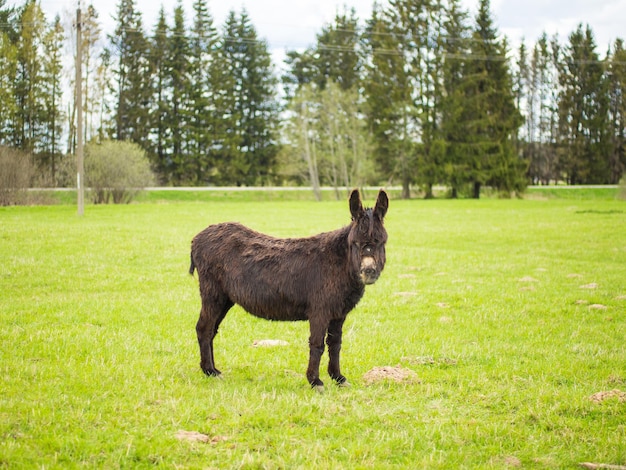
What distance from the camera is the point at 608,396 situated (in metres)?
6.56

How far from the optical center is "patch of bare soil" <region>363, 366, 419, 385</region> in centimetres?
701

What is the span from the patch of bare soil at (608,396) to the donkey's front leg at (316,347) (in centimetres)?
295

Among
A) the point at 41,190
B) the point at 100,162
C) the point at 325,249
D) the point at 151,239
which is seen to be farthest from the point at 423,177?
the point at 325,249

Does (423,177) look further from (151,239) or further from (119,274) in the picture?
(119,274)

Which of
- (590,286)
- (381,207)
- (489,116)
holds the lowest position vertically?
(590,286)

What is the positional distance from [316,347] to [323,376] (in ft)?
2.77

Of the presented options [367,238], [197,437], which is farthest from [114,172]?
[197,437]

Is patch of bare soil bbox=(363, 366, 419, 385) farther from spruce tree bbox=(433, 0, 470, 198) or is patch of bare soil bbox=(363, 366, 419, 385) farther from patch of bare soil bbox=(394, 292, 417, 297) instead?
spruce tree bbox=(433, 0, 470, 198)

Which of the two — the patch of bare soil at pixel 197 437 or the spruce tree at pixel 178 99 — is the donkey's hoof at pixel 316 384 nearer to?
the patch of bare soil at pixel 197 437

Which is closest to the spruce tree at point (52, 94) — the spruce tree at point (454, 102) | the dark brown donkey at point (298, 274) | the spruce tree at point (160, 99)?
the spruce tree at point (160, 99)

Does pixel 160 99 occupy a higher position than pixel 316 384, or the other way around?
pixel 160 99

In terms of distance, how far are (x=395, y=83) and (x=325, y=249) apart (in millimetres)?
59817

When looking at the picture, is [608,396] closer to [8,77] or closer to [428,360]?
[428,360]

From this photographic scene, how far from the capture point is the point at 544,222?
3120cm
